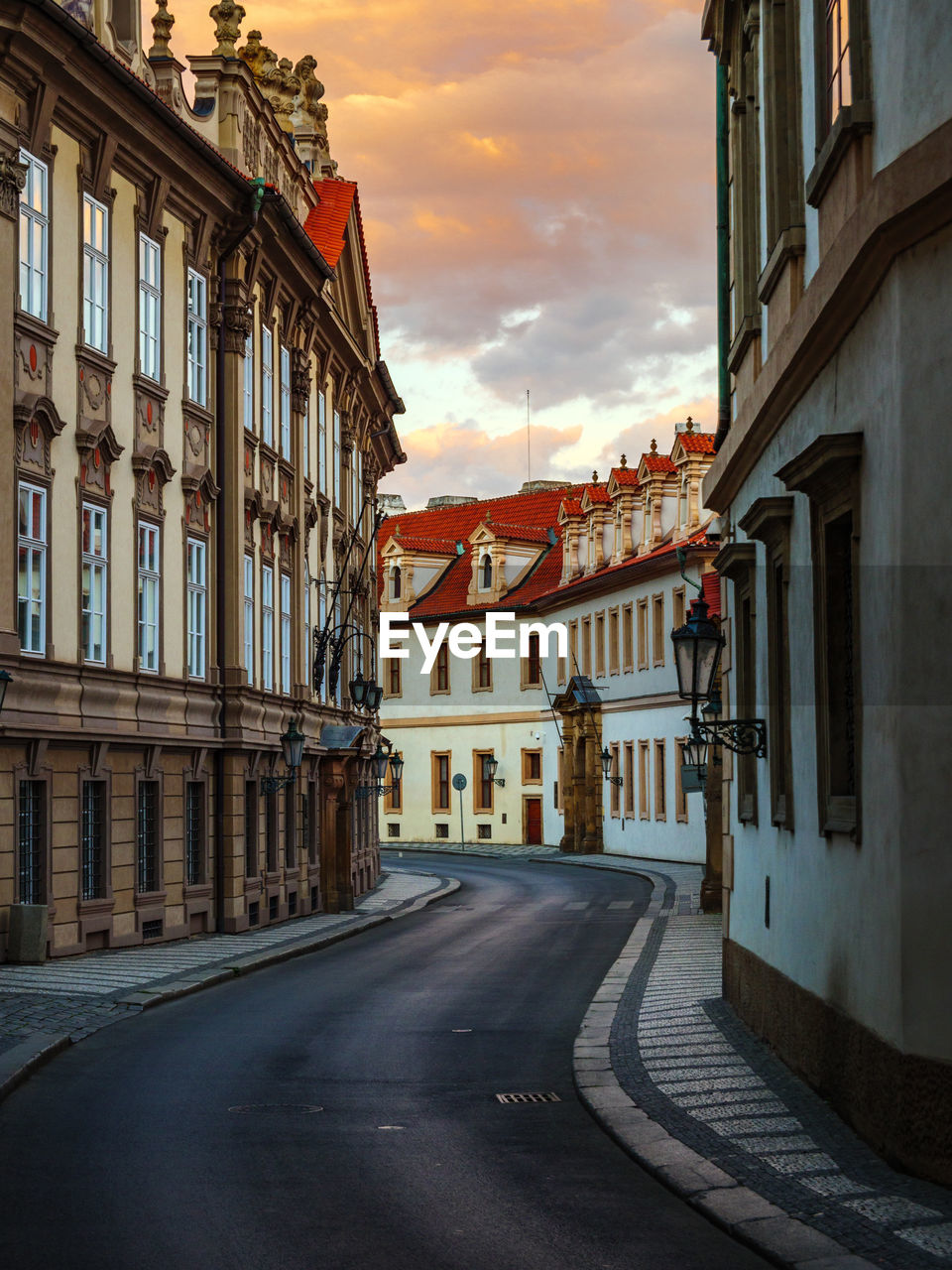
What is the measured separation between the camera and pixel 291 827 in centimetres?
A: 3447

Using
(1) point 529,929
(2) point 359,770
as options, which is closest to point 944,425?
(1) point 529,929

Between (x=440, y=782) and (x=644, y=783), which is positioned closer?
(x=644, y=783)

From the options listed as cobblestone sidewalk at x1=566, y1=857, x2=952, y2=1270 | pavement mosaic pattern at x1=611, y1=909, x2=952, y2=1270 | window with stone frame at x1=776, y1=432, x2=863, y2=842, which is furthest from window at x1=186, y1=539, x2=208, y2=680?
window with stone frame at x1=776, y1=432, x2=863, y2=842

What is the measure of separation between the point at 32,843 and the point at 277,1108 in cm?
1069

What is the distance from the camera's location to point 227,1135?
11188mm

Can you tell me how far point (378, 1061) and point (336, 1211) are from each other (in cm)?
597

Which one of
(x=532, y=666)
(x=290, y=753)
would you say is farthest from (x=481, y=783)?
(x=290, y=753)

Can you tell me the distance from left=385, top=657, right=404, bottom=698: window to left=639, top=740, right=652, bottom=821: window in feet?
63.3

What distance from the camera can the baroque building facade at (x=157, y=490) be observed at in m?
22.0

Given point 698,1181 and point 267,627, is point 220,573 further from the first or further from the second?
point 698,1181

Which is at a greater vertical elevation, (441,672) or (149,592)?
(441,672)

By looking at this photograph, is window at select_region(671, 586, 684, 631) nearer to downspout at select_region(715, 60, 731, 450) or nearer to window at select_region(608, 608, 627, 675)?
window at select_region(608, 608, 627, 675)

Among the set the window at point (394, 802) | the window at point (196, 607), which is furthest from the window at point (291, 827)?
the window at point (394, 802)

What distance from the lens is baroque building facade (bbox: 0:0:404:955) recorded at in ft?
72.1
